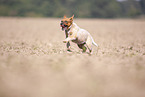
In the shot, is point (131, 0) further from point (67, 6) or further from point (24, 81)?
point (24, 81)

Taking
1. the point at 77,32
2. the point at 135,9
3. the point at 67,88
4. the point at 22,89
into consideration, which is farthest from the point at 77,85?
the point at 135,9

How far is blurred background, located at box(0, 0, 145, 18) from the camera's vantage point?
4212cm

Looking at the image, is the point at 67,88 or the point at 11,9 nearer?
the point at 67,88

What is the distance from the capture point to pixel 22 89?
9.04ft

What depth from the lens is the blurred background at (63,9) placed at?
42119 mm

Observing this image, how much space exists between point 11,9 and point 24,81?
42.6 meters

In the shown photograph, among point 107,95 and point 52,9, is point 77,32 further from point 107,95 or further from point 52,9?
point 52,9

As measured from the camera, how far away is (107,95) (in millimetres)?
2693

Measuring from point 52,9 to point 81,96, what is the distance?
4338 centimetres

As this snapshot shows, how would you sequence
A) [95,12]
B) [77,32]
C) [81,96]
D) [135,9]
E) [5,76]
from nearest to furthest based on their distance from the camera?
[81,96] → [5,76] → [77,32] → [95,12] → [135,9]

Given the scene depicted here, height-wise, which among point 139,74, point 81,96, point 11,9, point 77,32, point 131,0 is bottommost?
point 81,96

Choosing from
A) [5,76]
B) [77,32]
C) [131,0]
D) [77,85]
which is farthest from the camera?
[131,0]

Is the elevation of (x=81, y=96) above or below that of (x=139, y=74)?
below

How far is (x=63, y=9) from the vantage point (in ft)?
141
